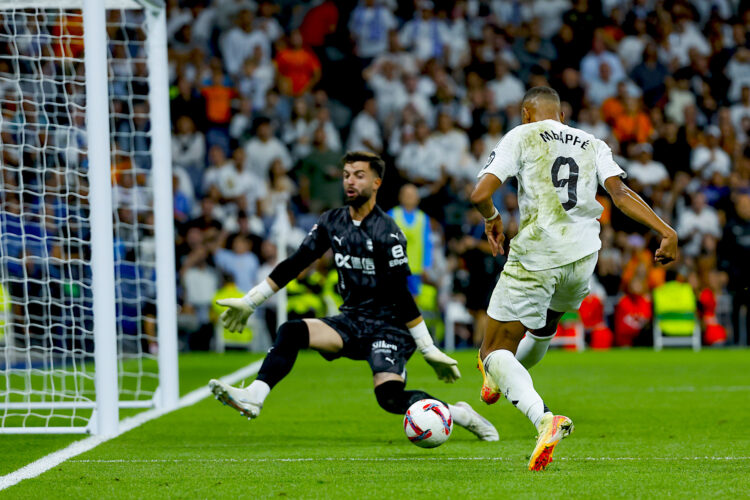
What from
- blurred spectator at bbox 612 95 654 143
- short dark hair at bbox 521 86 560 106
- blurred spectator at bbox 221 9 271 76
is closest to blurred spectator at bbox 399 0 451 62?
blurred spectator at bbox 221 9 271 76

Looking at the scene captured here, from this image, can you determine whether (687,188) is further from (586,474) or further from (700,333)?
(586,474)

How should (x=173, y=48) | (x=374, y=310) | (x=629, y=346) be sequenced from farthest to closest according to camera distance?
(x=173, y=48), (x=629, y=346), (x=374, y=310)

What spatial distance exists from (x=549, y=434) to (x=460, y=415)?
1.52 m

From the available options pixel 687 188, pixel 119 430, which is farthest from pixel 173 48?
pixel 119 430

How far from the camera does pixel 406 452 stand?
6750 mm

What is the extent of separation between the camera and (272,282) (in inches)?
287

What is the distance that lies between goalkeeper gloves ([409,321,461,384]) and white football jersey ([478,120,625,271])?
1.13 m

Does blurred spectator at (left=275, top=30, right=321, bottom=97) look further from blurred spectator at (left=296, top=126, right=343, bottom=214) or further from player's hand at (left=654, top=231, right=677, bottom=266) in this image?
player's hand at (left=654, top=231, right=677, bottom=266)

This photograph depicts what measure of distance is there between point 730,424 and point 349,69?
506 inches

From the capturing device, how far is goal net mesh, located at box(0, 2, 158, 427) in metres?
9.93

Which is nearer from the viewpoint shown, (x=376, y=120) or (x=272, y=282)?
(x=272, y=282)

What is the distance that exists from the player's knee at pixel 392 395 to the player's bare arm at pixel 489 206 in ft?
4.15

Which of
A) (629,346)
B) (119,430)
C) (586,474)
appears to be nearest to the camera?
(586,474)

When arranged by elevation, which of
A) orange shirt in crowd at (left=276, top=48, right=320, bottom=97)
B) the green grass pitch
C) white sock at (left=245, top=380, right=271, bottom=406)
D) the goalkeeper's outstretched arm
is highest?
orange shirt in crowd at (left=276, top=48, right=320, bottom=97)
